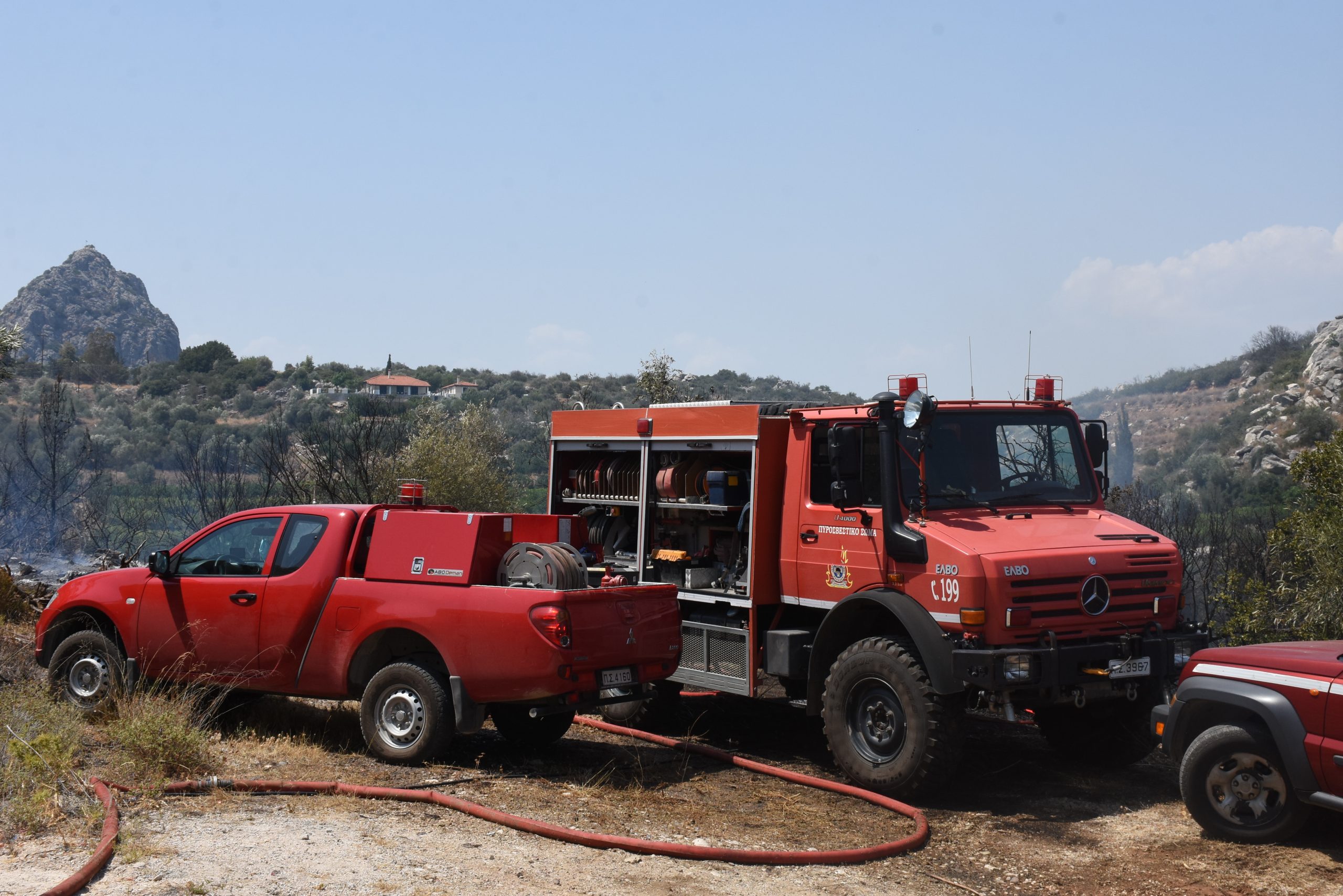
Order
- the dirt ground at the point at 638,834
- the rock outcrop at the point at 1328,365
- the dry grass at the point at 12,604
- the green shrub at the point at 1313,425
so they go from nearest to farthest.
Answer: the dirt ground at the point at 638,834 → the dry grass at the point at 12,604 → the green shrub at the point at 1313,425 → the rock outcrop at the point at 1328,365

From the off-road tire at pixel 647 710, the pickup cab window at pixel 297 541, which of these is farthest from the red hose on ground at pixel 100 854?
the off-road tire at pixel 647 710

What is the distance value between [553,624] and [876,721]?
2.51 metres

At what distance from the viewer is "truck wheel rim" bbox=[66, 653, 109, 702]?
385 inches

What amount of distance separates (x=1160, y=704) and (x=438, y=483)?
31.6 m

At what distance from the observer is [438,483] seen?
38.1m

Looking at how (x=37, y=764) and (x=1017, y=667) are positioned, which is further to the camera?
(x=1017, y=667)

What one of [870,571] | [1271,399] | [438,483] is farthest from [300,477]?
[1271,399]

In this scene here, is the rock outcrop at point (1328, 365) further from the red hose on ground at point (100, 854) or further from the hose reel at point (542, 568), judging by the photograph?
the red hose on ground at point (100, 854)

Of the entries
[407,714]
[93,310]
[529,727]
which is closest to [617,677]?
[529,727]

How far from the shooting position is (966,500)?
8898mm

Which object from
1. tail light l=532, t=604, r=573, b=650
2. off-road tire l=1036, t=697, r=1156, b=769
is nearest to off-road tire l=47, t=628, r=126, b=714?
tail light l=532, t=604, r=573, b=650

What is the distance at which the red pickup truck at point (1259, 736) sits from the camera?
6.39 metres

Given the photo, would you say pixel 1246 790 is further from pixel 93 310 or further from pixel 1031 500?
pixel 93 310

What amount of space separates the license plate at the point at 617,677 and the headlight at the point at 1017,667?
2.68 metres
